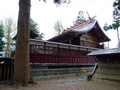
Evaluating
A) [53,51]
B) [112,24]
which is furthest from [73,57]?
[112,24]

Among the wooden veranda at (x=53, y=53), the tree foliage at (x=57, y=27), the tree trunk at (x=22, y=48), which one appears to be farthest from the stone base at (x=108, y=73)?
the tree foliage at (x=57, y=27)

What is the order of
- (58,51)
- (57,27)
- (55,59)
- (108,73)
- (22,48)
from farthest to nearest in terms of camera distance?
1. (57,27)
2. (58,51)
3. (55,59)
4. (108,73)
5. (22,48)

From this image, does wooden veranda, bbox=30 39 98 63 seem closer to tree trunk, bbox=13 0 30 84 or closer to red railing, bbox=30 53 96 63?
Result: red railing, bbox=30 53 96 63

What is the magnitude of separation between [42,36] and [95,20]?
23055 mm

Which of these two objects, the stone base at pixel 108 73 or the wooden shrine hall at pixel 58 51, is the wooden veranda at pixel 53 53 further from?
the stone base at pixel 108 73

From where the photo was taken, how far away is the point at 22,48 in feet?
19.9

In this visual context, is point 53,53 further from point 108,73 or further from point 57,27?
point 57,27

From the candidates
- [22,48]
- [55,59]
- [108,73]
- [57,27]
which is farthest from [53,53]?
[57,27]

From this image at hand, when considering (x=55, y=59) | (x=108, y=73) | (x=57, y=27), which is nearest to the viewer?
(x=108, y=73)

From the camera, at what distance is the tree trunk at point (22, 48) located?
19.1 ft

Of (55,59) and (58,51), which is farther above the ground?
(58,51)

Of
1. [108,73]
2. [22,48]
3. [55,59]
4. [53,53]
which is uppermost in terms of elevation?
[22,48]

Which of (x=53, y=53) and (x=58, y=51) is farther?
(x=58, y=51)

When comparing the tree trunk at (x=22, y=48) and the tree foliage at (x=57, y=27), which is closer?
the tree trunk at (x=22, y=48)
